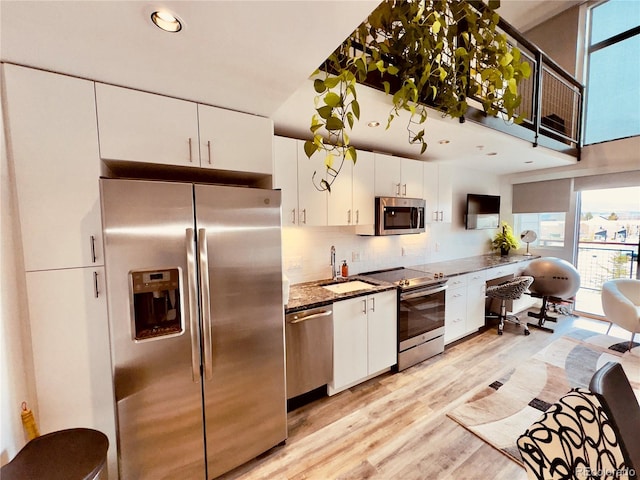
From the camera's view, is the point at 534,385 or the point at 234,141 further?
the point at 534,385

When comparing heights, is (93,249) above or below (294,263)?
above

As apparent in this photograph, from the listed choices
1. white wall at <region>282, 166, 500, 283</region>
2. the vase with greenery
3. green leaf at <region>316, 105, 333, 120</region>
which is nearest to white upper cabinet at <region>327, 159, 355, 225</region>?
white wall at <region>282, 166, 500, 283</region>

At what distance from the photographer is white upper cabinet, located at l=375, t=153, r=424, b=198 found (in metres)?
2.86

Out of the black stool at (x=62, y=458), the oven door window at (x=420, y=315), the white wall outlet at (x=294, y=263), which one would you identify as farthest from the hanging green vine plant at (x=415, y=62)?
the black stool at (x=62, y=458)

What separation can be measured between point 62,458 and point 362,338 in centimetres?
202

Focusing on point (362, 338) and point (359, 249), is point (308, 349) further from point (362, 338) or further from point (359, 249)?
point (359, 249)

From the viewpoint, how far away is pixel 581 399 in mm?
847

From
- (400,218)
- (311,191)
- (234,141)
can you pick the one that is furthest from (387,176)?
(234,141)

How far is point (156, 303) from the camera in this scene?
1.41m

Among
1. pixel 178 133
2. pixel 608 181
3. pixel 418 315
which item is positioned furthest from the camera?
pixel 608 181

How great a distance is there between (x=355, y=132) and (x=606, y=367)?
2.23 metres

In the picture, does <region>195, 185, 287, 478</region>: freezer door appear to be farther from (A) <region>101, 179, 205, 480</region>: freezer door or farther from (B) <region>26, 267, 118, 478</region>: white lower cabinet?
(B) <region>26, 267, 118, 478</region>: white lower cabinet

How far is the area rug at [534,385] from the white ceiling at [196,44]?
2.64 meters

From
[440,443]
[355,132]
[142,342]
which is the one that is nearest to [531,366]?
[440,443]
